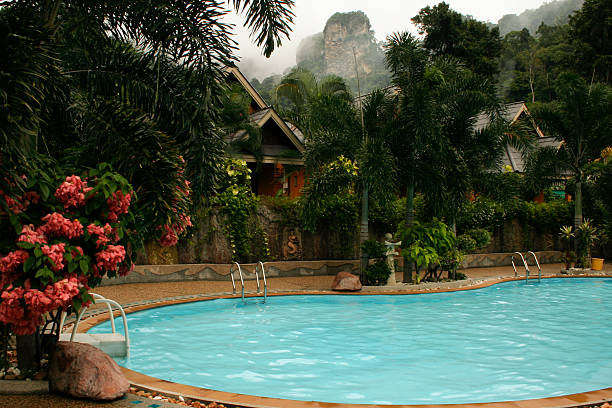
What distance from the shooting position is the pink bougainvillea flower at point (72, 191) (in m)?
4.38

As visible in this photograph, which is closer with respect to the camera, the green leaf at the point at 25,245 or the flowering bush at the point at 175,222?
the green leaf at the point at 25,245

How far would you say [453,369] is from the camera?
7.59m

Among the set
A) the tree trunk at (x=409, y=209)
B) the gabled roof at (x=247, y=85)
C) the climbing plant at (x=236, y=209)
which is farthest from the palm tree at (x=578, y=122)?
the gabled roof at (x=247, y=85)

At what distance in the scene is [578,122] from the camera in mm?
17406

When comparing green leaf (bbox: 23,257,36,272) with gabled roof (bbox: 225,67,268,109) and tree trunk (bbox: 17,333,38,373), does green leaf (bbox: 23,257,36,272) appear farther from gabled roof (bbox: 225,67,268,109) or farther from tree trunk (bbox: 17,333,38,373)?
gabled roof (bbox: 225,67,268,109)

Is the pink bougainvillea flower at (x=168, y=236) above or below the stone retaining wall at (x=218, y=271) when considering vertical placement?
above

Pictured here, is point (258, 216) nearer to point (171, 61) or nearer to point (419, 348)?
point (419, 348)

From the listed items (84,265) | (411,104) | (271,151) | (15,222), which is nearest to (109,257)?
(84,265)

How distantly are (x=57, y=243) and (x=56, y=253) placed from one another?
A: 140mm

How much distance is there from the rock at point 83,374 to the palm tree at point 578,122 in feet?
54.1

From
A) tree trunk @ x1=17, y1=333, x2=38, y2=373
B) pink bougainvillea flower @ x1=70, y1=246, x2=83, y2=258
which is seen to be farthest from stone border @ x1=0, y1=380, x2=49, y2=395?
pink bougainvillea flower @ x1=70, y1=246, x2=83, y2=258

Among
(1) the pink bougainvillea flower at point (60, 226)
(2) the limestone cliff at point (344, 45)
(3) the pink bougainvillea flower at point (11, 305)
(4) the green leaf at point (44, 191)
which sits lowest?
(3) the pink bougainvillea flower at point (11, 305)

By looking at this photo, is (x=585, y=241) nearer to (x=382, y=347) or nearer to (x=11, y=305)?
(x=382, y=347)

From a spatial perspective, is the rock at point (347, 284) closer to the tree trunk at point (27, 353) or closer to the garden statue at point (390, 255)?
the garden statue at point (390, 255)
